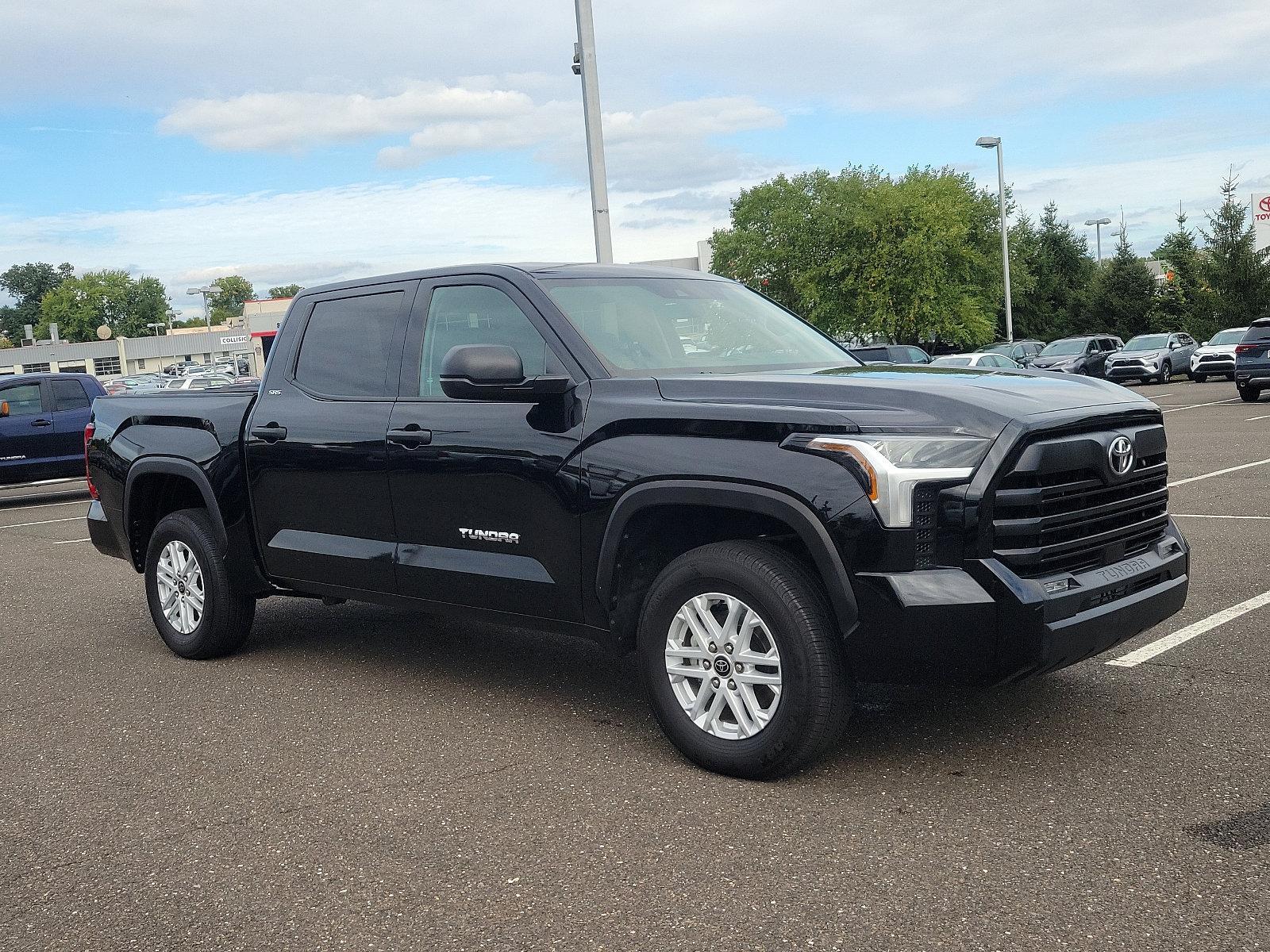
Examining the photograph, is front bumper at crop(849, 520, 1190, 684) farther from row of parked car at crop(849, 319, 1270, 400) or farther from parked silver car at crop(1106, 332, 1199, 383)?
parked silver car at crop(1106, 332, 1199, 383)

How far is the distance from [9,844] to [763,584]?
8.40 ft

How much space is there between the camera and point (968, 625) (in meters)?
3.87

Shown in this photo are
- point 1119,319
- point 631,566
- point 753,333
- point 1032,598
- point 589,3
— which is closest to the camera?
point 1032,598

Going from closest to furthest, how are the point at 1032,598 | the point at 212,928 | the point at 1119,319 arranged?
the point at 212,928, the point at 1032,598, the point at 1119,319

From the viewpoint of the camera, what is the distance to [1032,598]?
389cm

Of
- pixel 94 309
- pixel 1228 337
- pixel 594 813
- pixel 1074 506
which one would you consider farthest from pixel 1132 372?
pixel 94 309

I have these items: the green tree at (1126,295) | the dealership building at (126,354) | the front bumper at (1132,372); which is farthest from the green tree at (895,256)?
the dealership building at (126,354)

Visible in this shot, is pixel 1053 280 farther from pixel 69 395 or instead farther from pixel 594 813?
pixel 594 813

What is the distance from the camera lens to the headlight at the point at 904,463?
390 centimetres

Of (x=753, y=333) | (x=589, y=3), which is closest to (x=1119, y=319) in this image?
(x=589, y=3)

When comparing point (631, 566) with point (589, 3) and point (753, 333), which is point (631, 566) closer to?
point (753, 333)

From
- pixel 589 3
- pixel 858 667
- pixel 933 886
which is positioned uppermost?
pixel 589 3

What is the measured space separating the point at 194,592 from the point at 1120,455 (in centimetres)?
448

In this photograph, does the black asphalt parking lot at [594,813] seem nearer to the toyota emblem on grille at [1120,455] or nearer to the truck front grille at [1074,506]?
the truck front grille at [1074,506]
